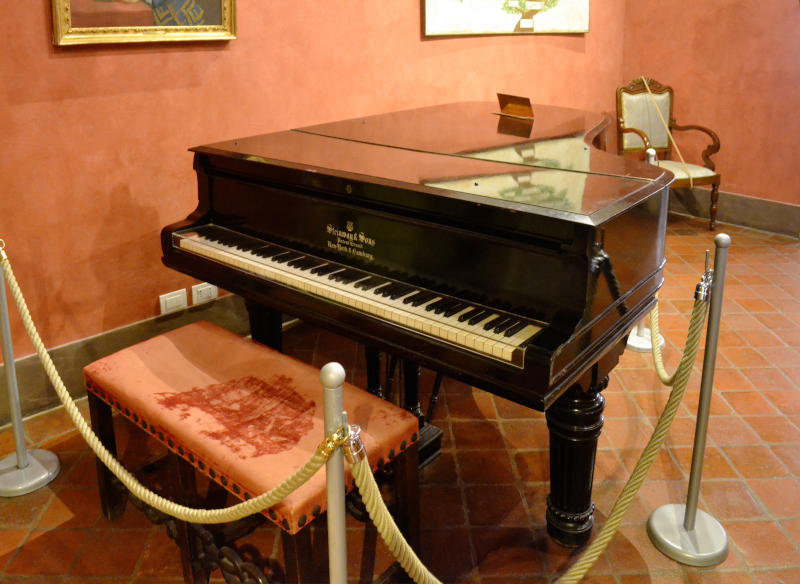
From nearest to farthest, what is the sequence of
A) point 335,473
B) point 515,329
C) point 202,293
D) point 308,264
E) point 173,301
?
point 335,473
point 515,329
point 308,264
point 173,301
point 202,293

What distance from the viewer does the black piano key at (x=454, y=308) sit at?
6.62 feet

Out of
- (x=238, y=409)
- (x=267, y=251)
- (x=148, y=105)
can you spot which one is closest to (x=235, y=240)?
(x=267, y=251)

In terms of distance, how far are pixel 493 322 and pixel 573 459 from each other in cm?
57

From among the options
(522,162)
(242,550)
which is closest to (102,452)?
(242,550)

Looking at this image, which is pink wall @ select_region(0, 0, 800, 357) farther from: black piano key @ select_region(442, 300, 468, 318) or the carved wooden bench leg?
black piano key @ select_region(442, 300, 468, 318)

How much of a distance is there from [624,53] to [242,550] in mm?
5386

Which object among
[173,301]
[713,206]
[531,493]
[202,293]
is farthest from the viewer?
[713,206]

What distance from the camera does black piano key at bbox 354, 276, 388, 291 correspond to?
2.20m

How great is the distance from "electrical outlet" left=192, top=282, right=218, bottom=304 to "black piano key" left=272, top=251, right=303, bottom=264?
52.8 inches

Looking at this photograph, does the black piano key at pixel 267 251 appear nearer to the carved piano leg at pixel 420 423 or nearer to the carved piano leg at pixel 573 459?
the carved piano leg at pixel 420 423

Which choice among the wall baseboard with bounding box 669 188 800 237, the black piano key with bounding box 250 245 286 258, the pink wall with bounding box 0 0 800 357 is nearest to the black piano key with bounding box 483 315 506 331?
the black piano key with bounding box 250 245 286 258

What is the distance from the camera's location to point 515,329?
6.26 ft

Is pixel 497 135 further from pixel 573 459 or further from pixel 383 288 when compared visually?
pixel 573 459

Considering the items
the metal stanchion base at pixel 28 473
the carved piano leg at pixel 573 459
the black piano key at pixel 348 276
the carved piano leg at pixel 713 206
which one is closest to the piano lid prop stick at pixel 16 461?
the metal stanchion base at pixel 28 473
